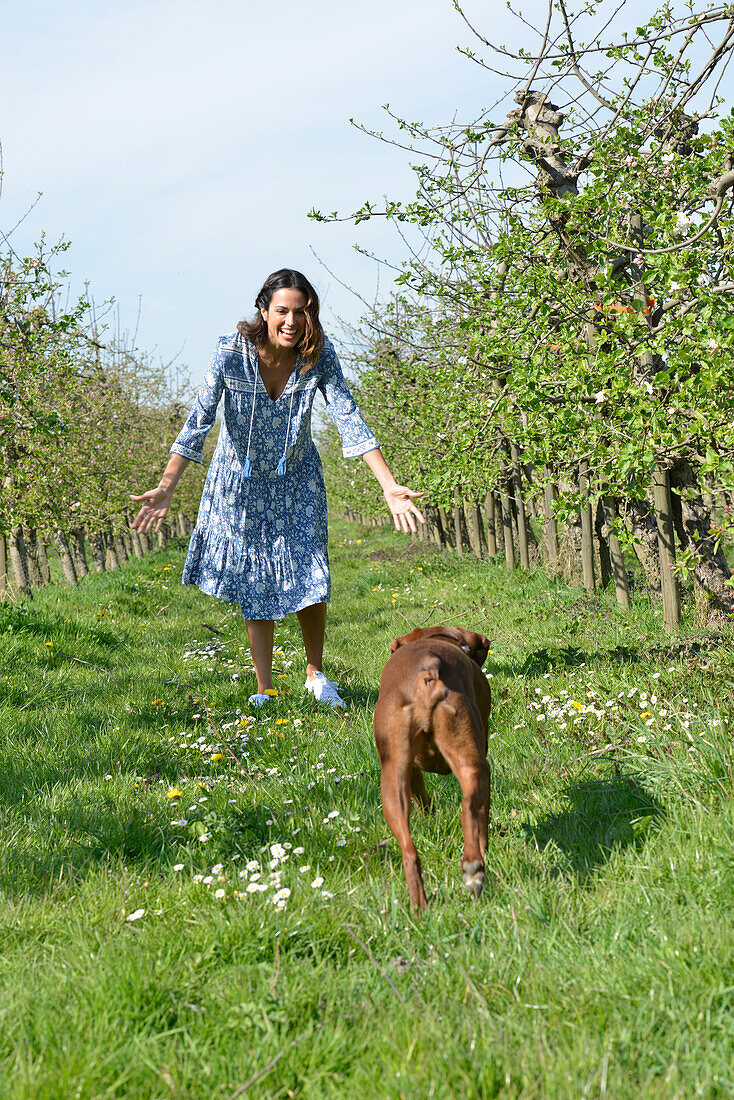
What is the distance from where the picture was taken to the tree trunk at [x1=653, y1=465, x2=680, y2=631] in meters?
6.05

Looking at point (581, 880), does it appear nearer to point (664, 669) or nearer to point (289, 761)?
point (289, 761)

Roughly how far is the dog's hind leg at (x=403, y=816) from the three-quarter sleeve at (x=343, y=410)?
269 centimetres

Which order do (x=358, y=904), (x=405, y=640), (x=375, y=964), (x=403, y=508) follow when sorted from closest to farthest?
(x=375, y=964) < (x=358, y=904) < (x=405, y=640) < (x=403, y=508)

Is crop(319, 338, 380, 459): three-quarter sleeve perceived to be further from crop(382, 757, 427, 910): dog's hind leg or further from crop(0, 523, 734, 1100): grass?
crop(382, 757, 427, 910): dog's hind leg

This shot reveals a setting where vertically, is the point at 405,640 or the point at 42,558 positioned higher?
the point at 42,558

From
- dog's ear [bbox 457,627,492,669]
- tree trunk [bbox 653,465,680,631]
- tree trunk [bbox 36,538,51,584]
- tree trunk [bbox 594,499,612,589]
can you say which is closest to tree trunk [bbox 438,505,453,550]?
tree trunk [bbox 36,538,51,584]

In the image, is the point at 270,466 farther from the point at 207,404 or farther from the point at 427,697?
the point at 427,697

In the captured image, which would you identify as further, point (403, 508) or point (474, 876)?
point (403, 508)

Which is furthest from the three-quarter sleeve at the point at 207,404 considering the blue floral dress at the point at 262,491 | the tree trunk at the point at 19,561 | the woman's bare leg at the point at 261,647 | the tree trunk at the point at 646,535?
the tree trunk at the point at 19,561

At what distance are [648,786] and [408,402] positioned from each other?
913cm

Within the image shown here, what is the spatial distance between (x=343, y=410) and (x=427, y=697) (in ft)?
9.96

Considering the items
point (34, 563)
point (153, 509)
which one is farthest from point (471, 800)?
point (34, 563)

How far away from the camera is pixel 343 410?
5.07 meters

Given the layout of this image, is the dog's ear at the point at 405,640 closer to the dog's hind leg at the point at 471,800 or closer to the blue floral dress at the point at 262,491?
the dog's hind leg at the point at 471,800
